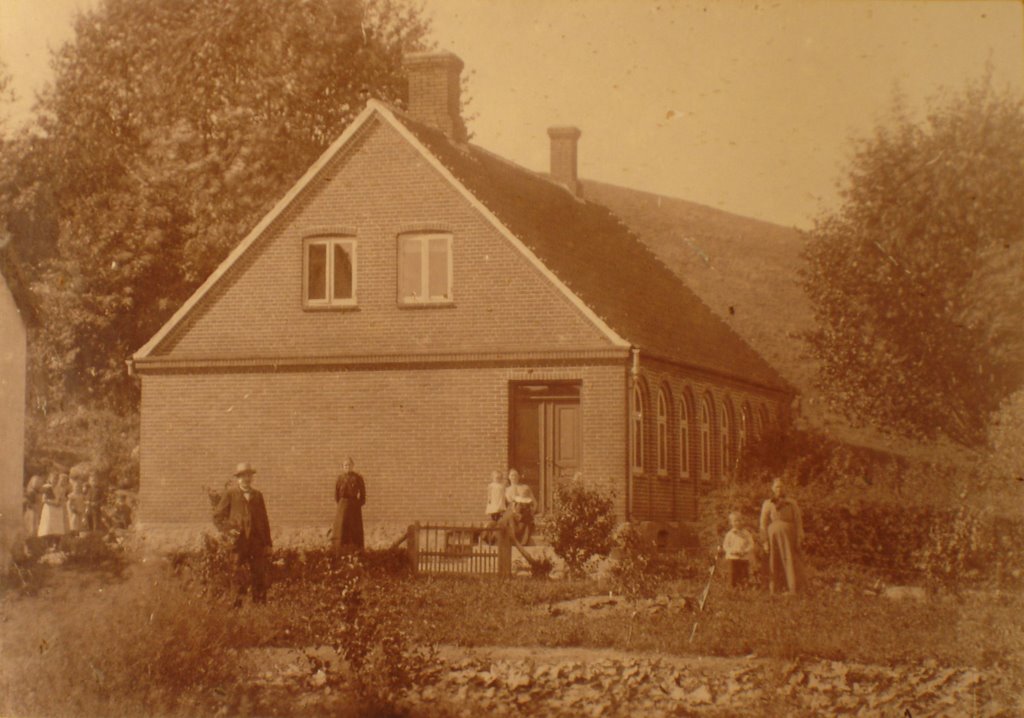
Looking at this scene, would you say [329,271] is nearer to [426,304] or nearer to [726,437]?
[426,304]

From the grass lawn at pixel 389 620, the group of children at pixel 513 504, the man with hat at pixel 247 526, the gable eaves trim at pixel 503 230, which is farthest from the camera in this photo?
the gable eaves trim at pixel 503 230

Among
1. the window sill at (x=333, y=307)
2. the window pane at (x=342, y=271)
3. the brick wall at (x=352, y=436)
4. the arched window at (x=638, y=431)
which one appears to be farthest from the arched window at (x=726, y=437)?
the window pane at (x=342, y=271)

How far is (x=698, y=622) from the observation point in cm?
1761

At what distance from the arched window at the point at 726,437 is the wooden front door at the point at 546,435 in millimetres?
6232

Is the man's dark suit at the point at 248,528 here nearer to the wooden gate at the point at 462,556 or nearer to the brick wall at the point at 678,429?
the wooden gate at the point at 462,556

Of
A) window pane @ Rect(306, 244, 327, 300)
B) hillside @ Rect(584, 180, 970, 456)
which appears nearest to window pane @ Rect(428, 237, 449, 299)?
window pane @ Rect(306, 244, 327, 300)

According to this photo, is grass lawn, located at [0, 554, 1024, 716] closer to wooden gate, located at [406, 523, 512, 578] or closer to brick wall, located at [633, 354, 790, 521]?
wooden gate, located at [406, 523, 512, 578]

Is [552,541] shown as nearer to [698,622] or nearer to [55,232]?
[698,622]

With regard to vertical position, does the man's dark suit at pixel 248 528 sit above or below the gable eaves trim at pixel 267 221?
below

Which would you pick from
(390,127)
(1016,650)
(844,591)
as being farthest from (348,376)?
(1016,650)

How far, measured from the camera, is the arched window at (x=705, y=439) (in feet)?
104

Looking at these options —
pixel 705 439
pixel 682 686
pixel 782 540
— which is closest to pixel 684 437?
pixel 705 439

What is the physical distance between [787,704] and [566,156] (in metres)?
22.6

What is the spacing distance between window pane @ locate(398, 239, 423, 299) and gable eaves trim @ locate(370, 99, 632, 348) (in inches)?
54.3
